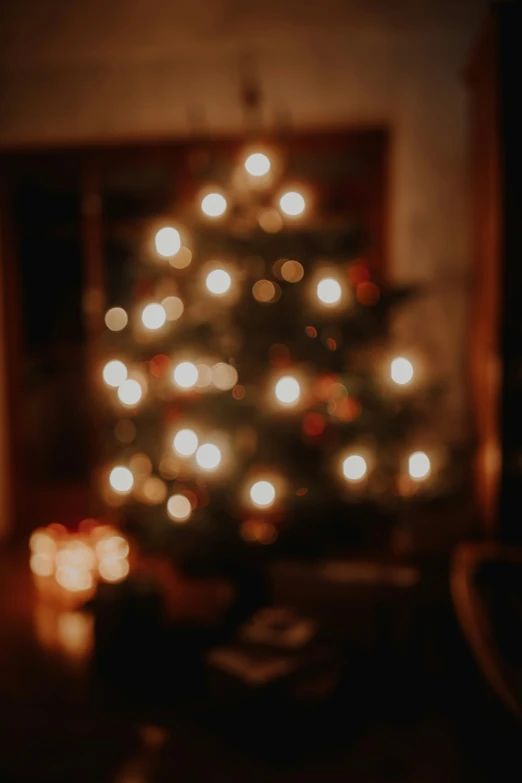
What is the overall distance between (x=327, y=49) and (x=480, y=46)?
3.10ft

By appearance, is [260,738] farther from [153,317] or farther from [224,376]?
[153,317]

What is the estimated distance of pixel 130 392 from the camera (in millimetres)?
2459

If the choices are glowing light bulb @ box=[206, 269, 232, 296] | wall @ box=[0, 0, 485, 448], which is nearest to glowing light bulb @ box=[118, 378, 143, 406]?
glowing light bulb @ box=[206, 269, 232, 296]

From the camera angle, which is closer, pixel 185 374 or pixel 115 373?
pixel 185 374

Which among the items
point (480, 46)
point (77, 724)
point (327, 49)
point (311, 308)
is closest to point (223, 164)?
point (311, 308)

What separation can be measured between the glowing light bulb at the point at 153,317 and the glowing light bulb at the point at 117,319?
0.40 feet

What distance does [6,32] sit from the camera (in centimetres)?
327

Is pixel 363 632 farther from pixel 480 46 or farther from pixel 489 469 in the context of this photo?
pixel 480 46

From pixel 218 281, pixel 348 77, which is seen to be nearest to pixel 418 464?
pixel 218 281

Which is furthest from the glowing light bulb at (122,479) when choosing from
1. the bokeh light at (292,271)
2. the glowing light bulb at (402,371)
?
the glowing light bulb at (402,371)

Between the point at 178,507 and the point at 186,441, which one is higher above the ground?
the point at 186,441

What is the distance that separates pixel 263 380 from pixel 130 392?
0.48 meters

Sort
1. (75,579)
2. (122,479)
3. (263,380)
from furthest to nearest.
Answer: (75,579) < (122,479) < (263,380)

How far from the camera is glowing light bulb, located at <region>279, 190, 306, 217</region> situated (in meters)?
2.39
